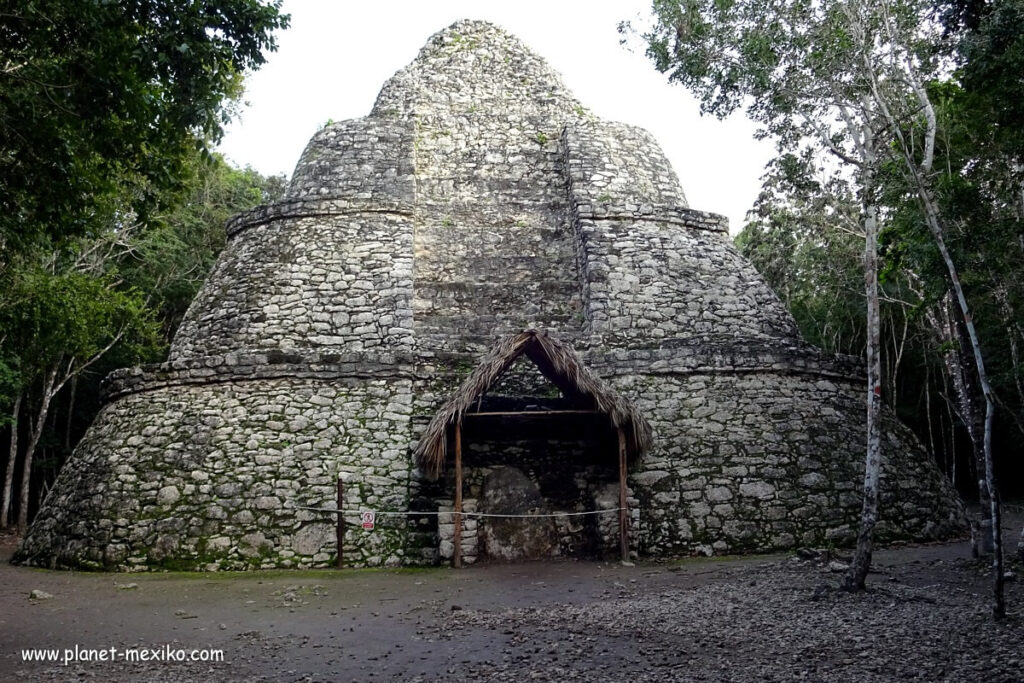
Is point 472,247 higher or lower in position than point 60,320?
higher

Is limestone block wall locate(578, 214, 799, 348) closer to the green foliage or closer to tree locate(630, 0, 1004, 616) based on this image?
tree locate(630, 0, 1004, 616)

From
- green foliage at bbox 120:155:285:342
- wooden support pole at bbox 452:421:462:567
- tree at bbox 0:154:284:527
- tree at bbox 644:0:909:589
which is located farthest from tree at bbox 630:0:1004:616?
green foliage at bbox 120:155:285:342

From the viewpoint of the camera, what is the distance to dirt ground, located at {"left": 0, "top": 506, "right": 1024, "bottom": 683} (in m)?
4.36

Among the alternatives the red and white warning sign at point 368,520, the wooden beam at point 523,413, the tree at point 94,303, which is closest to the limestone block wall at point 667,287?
the wooden beam at point 523,413

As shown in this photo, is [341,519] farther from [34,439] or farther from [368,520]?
[34,439]

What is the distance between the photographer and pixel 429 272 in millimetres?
11180

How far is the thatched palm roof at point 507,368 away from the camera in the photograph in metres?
7.80

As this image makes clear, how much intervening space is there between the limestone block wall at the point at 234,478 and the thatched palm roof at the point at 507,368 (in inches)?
40.4

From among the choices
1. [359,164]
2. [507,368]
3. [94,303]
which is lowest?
[507,368]

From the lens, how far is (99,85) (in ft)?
17.7

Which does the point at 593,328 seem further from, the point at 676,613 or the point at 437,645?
the point at 437,645

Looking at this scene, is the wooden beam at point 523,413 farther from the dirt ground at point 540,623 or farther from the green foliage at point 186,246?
the green foliage at point 186,246

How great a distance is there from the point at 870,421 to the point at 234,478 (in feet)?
22.0

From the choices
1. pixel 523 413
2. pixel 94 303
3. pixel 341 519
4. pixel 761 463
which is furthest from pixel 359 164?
pixel 761 463
